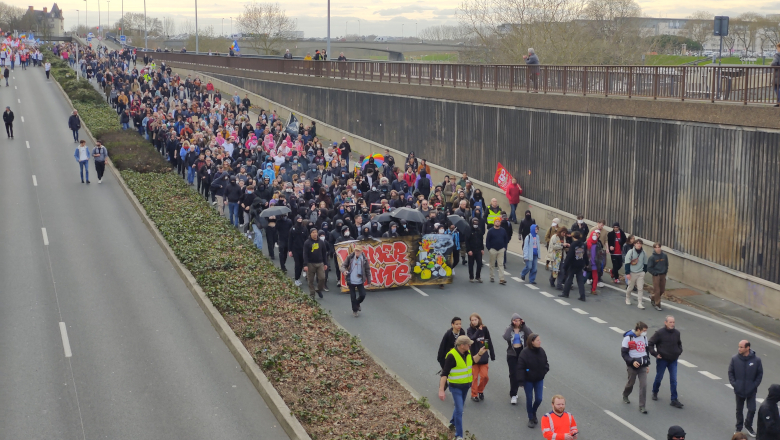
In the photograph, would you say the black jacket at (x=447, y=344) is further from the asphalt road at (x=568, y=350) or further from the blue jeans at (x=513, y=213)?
the blue jeans at (x=513, y=213)

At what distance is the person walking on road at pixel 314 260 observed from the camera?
17.6 metres

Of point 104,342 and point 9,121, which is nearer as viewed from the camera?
point 104,342

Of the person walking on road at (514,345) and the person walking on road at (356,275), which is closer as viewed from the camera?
the person walking on road at (514,345)

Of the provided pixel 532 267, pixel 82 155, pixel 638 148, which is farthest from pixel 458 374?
pixel 82 155

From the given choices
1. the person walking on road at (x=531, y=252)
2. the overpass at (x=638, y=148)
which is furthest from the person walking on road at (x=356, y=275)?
the overpass at (x=638, y=148)

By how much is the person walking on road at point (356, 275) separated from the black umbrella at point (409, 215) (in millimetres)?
2436

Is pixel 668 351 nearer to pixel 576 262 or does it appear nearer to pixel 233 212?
pixel 576 262

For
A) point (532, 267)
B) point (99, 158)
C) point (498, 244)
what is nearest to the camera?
point (498, 244)

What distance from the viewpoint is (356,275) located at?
16.6 meters

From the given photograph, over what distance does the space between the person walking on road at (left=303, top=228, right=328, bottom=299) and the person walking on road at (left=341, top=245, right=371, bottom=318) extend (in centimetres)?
107

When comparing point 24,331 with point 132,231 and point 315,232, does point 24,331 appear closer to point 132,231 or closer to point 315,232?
point 315,232

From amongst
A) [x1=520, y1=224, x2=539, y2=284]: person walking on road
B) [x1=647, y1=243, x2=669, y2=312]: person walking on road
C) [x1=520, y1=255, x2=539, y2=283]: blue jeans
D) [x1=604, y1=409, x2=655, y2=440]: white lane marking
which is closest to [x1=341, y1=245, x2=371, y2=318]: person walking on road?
[x1=520, y1=224, x2=539, y2=284]: person walking on road

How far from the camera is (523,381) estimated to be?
11430 mm

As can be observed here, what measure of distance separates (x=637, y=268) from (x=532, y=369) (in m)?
7.06
